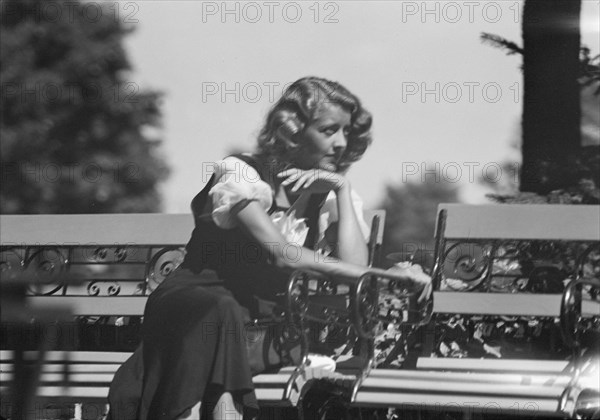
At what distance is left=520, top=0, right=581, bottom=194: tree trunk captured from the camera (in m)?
2.82

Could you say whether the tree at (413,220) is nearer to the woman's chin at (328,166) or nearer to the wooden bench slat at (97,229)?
the woman's chin at (328,166)

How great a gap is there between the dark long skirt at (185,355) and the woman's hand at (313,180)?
35cm

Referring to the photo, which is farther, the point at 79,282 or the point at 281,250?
the point at 79,282

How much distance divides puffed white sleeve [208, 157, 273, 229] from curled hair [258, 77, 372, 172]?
0.23 feet

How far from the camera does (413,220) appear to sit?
2939 millimetres

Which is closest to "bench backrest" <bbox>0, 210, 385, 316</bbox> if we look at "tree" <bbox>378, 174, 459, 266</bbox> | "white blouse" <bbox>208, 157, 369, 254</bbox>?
"white blouse" <bbox>208, 157, 369, 254</bbox>

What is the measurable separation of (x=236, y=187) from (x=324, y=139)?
0.29 metres

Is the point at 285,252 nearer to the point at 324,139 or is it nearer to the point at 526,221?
the point at 324,139

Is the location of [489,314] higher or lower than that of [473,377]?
higher

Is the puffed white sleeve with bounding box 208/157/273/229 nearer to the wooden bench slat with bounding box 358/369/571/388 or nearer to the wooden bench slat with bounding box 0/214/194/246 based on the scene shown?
the wooden bench slat with bounding box 0/214/194/246

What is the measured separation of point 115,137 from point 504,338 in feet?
4.20

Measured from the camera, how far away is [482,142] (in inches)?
112

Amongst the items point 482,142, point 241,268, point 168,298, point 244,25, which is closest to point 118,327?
point 168,298

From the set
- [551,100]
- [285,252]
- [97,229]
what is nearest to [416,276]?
[285,252]
